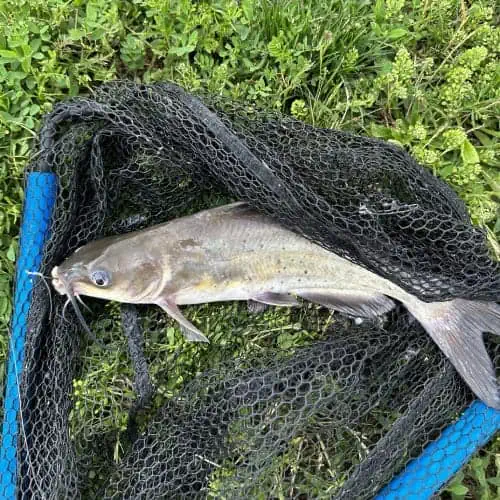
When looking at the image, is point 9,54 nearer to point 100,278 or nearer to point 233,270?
point 100,278

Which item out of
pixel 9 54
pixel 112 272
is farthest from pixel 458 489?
pixel 9 54

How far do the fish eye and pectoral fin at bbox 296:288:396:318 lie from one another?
87 centimetres

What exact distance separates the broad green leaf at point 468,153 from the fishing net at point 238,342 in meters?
0.42

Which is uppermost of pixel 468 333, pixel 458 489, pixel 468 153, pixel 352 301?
pixel 468 153

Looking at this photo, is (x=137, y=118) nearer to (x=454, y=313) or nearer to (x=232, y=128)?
(x=232, y=128)

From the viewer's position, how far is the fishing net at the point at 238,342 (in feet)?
7.76

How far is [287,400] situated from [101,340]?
95cm

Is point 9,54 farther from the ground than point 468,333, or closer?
farther from the ground

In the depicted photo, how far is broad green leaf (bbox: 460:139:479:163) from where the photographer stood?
2.87 metres

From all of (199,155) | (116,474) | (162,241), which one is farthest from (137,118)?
(116,474)

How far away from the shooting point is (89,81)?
2.93m

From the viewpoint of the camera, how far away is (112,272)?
2.53m

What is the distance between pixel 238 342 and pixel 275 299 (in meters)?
0.29

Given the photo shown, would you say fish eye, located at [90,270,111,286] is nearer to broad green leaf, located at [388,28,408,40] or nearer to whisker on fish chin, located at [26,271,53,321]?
whisker on fish chin, located at [26,271,53,321]
